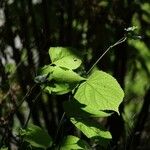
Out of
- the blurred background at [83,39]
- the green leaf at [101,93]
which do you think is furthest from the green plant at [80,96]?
the blurred background at [83,39]

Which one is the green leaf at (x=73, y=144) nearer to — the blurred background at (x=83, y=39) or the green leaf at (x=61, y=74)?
the green leaf at (x=61, y=74)

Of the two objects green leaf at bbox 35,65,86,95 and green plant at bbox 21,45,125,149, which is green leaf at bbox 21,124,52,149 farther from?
green leaf at bbox 35,65,86,95

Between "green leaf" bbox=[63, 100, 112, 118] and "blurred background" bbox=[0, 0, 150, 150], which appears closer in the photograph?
"green leaf" bbox=[63, 100, 112, 118]

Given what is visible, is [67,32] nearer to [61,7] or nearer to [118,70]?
[61,7]

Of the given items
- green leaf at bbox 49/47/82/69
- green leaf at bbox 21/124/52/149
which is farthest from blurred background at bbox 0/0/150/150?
green leaf at bbox 21/124/52/149

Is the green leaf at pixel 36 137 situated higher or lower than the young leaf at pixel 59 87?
lower

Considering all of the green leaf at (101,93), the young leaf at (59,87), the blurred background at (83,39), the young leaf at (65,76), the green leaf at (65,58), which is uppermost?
the green leaf at (65,58)

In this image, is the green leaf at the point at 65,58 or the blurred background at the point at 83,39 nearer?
the green leaf at the point at 65,58

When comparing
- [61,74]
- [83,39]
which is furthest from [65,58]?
[83,39]
